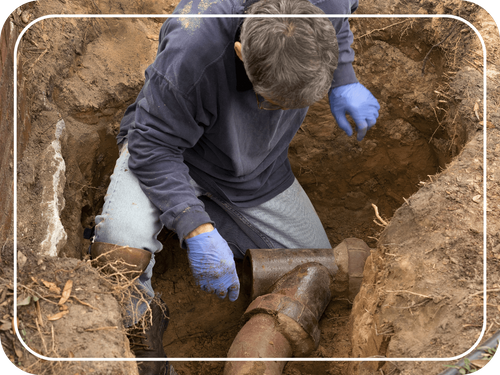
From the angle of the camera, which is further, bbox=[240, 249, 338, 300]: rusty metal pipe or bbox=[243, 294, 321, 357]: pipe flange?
bbox=[240, 249, 338, 300]: rusty metal pipe

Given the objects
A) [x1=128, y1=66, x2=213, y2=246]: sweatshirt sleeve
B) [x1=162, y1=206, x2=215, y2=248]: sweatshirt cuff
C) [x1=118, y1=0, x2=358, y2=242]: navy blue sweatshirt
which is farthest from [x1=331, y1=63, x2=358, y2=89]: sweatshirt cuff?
[x1=162, y1=206, x2=215, y2=248]: sweatshirt cuff

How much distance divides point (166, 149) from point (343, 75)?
102cm

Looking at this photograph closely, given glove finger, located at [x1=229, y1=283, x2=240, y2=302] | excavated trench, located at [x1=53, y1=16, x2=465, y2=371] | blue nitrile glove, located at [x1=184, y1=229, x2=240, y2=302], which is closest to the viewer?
blue nitrile glove, located at [x1=184, y1=229, x2=240, y2=302]

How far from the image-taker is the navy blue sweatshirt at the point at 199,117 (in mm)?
1879

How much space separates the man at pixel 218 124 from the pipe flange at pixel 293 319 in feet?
0.66

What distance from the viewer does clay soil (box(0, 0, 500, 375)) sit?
1576mm

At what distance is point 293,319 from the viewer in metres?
2.11

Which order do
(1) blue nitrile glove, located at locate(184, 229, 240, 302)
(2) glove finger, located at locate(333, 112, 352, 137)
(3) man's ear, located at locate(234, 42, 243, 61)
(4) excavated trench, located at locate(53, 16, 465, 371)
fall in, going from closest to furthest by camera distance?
(3) man's ear, located at locate(234, 42, 243, 61) → (1) blue nitrile glove, located at locate(184, 229, 240, 302) → (2) glove finger, located at locate(333, 112, 352, 137) → (4) excavated trench, located at locate(53, 16, 465, 371)

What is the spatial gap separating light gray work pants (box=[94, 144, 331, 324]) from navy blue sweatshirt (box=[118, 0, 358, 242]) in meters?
0.09

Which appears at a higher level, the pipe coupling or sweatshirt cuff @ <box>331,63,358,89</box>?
sweatshirt cuff @ <box>331,63,358,89</box>

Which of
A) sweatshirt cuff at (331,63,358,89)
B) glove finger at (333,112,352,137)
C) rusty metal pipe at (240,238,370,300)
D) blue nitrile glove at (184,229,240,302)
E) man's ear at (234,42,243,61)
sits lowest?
rusty metal pipe at (240,238,370,300)

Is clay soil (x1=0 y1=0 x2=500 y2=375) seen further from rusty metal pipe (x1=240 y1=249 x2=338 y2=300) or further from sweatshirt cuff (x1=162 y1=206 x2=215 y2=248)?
sweatshirt cuff (x1=162 y1=206 x2=215 y2=248)

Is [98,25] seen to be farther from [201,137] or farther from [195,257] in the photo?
[195,257]

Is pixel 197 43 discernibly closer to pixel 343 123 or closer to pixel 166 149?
pixel 166 149
